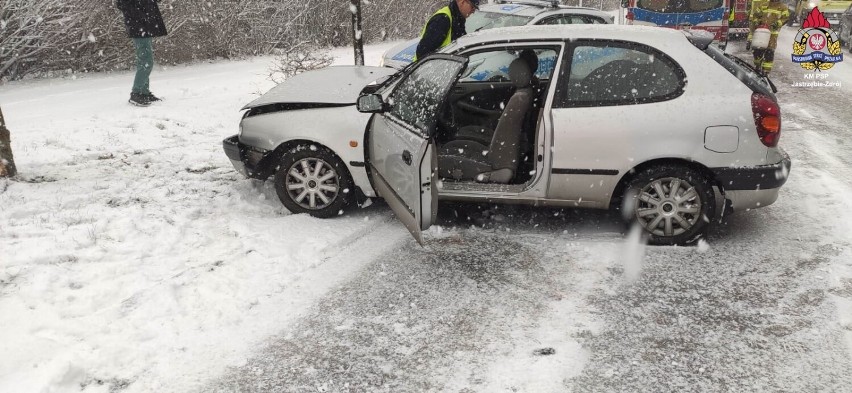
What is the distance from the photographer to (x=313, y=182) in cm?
523

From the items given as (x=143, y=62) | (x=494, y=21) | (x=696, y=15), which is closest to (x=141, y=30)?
(x=143, y=62)

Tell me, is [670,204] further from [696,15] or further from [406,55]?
[696,15]

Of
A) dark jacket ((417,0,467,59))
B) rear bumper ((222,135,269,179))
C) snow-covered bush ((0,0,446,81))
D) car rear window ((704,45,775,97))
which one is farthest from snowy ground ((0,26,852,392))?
snow-covered bush ((0,0,446,81))

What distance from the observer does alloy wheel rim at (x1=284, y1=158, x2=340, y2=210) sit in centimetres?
518

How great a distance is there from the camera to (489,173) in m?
4.95

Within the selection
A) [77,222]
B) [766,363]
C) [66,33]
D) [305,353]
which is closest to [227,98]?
[66,33]

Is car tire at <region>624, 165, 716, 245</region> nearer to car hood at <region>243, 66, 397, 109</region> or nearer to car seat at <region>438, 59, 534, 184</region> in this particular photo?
car seat at <region>438, 59, 534, 184</region>

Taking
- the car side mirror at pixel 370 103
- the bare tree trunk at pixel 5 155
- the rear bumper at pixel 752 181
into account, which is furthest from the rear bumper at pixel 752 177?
the bare tree trunk at pixel 5 155

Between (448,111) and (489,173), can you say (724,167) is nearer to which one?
(489,173)

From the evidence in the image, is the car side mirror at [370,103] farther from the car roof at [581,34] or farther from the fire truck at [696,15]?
the fire truck at [696,15]

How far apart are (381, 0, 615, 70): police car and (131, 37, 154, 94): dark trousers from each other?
131 inches

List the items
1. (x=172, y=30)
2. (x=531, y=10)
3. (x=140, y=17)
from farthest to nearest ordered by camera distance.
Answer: (x=172, y=30) < (x=531, y=10) < (x=140, y=17)

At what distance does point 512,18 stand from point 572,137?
5.94m

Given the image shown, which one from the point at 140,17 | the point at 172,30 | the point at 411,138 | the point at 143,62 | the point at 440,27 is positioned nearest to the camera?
the point at 411,138
